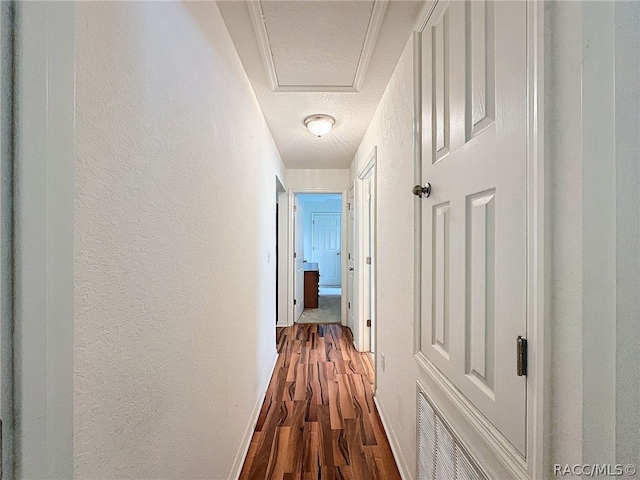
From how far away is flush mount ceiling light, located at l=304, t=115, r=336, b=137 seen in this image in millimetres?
2387

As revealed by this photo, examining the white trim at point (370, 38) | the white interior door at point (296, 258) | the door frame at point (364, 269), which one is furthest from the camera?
the white interior door at point (296, 258)

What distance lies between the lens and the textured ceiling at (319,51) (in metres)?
1.28

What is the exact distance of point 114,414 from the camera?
64cm

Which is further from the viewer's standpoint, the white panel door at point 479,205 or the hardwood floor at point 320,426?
the hardwood floor at point 320,426

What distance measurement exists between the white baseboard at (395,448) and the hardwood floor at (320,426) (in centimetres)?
3

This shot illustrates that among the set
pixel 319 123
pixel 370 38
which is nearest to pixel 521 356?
pixel 370 38

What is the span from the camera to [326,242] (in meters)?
8.46

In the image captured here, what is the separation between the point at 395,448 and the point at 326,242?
689 cm

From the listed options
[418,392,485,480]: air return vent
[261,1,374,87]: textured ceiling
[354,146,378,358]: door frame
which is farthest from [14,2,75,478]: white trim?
[354,146,378,358]: door frame

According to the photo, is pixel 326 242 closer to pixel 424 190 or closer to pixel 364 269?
pixel 364 269

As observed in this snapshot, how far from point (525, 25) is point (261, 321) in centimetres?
221

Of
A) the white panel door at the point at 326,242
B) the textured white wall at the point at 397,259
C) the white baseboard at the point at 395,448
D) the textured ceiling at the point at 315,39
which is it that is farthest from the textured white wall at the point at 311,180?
the white panel door at the point at 326,242

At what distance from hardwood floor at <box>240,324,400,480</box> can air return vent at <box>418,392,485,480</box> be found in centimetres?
51

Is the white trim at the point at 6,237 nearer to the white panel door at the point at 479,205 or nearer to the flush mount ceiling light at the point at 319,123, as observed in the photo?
the white panel door at the point at 479,205
